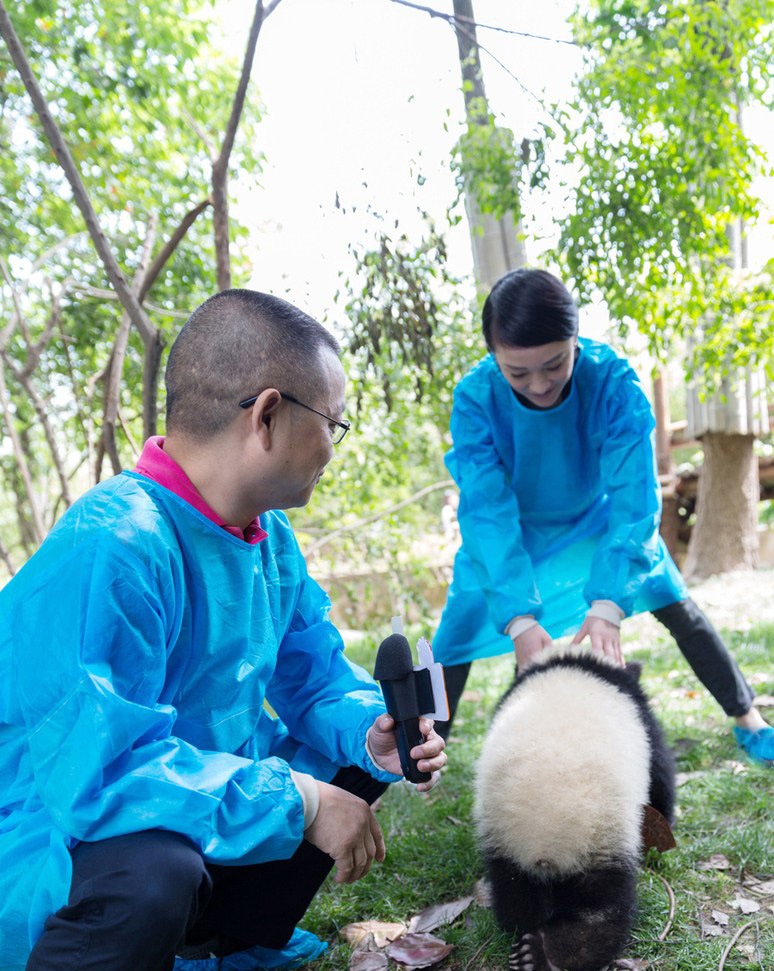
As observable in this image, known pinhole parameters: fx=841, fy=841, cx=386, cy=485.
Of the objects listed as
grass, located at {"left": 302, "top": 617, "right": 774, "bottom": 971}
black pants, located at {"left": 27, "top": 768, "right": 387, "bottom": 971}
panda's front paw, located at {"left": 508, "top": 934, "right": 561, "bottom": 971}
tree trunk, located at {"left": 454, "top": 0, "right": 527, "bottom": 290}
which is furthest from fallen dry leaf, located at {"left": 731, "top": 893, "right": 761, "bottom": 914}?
tree trunk, located at {"left": 454, "top": 0, "right": 527, "bottom": 290}

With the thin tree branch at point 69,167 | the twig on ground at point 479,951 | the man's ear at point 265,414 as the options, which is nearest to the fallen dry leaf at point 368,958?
the twig on ground at point 479,951

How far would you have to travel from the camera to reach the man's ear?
1472 mm

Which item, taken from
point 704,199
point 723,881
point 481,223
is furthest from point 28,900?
point 481,223

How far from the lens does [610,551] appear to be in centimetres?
251

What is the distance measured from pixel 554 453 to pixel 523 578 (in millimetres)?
486

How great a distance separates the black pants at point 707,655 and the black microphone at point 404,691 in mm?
1324

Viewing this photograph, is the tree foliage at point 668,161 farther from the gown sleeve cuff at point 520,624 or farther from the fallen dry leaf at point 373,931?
the fallen dry leaf at point 373,931

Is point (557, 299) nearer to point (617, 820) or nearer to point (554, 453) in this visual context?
point (554, 453)

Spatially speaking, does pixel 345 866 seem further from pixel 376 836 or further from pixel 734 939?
pixel 734 939

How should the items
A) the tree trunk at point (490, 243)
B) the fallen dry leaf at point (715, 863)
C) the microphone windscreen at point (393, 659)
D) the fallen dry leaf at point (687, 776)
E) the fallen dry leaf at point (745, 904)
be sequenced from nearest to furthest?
1. the microphone windscreen at point (393, 659)
2. the fallen dry leaf at point (745, 904)
3. the fallen dry leaf at point (715, 863)
4. the fallen dry leaf at point (687, 776)
5. the tree trunk at point (490, 243)

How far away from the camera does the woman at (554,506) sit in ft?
8.18

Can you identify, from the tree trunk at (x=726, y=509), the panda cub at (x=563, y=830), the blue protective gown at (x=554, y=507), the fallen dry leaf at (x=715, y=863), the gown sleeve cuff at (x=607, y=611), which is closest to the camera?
the panda cub at (x=563, y=830)

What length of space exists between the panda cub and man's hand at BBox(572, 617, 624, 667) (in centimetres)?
34

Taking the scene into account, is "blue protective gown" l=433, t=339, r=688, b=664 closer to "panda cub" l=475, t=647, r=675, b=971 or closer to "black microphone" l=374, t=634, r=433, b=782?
"panda cub" l=475, t=647, r=675, b=971
